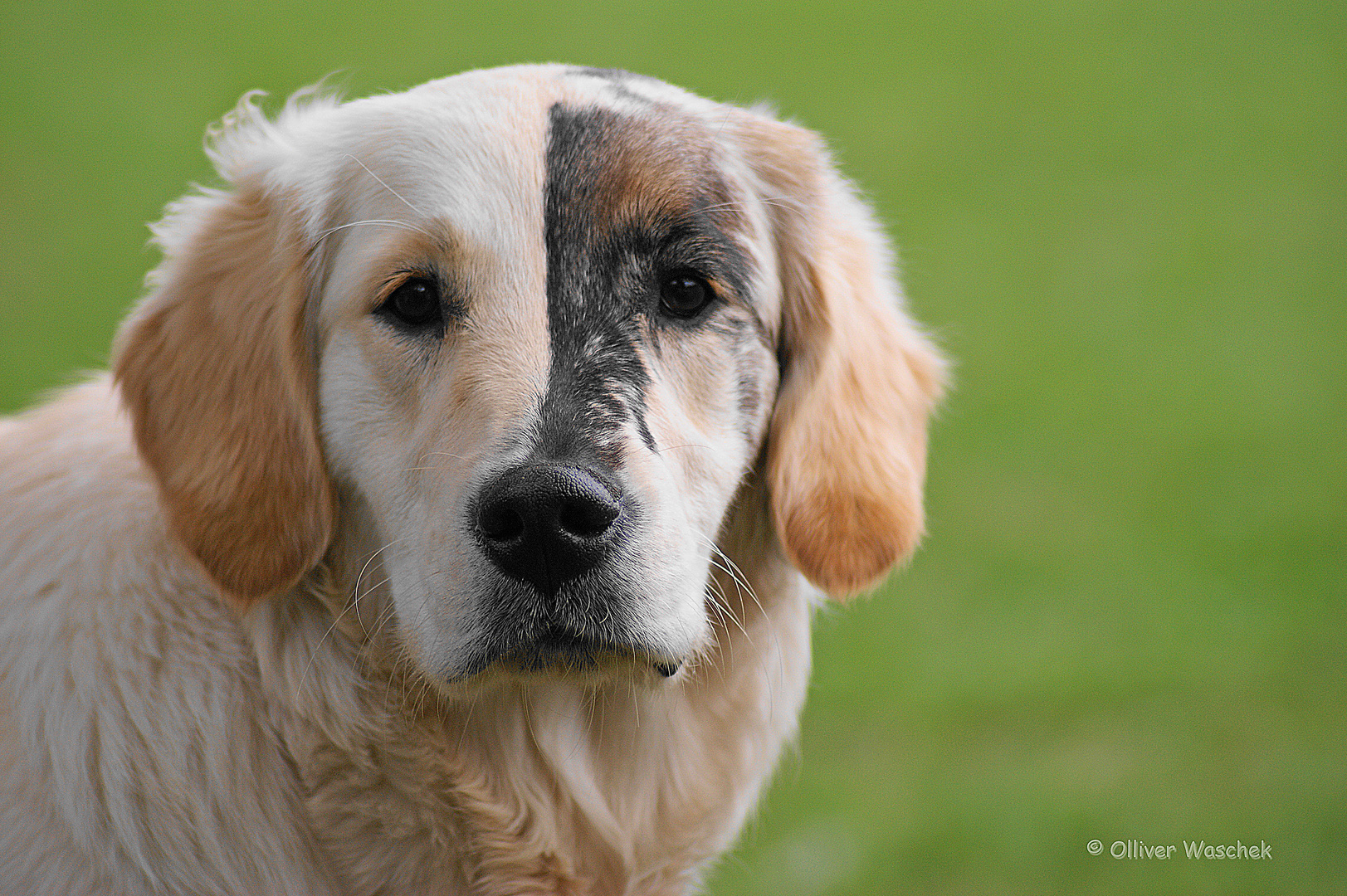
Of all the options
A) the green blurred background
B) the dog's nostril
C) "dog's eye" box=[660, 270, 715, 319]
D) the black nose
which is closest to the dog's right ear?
the black nose

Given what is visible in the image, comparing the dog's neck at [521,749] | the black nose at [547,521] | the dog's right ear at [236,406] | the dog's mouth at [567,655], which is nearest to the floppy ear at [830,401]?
the dog's neck at [521,749]

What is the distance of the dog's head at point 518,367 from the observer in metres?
2.34

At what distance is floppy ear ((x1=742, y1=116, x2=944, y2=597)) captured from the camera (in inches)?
113

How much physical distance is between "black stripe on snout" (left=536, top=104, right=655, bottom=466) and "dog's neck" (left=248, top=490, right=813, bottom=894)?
61 cm

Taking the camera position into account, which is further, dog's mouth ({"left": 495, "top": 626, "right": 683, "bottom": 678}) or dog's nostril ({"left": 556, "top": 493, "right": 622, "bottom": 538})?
dog's mouth ({"left": 495, "top": 626, "right": 683, "bottom": 678})

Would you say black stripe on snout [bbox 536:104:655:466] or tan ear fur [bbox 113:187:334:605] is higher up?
black stripe on snout [bbox 536:104:655:466]

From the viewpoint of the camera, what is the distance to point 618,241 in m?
2.62

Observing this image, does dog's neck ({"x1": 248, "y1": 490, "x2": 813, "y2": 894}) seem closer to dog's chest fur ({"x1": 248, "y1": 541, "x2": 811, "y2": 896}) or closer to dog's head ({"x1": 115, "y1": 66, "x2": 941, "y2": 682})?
dog's chest fur ({"x1": 248, "y1": 541, "x2": 811, "y2": 896})

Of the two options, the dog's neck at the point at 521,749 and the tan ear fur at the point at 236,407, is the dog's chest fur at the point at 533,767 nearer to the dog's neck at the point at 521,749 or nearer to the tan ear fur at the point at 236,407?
the dog's neck at the point at 521,749

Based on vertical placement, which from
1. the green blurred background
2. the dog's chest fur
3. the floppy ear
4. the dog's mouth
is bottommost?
the green blurred background

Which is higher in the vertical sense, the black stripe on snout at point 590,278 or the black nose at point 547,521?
the black stripe on snout at point 590,278

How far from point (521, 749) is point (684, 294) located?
1146 millimetres

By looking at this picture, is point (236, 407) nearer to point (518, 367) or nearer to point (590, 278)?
point (518, 367)


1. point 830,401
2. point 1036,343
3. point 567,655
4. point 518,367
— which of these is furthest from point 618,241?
point 1036,343
